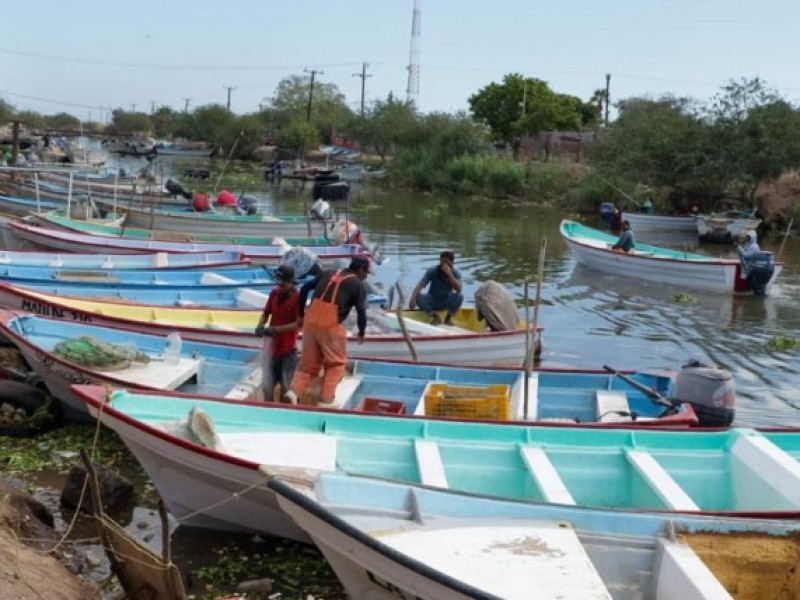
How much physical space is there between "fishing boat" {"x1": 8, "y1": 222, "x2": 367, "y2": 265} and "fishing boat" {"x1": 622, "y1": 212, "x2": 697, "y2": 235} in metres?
19.4

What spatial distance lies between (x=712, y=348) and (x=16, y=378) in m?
12.1

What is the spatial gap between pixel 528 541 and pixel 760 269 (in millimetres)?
18356

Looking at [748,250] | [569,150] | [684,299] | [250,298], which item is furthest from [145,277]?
[569,150]

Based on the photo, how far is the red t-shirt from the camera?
9001mm

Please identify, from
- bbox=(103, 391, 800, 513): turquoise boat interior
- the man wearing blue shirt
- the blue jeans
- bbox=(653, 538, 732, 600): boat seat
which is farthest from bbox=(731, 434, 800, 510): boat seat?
the blue jeans

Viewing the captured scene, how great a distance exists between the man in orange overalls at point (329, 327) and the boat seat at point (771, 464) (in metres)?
3.59

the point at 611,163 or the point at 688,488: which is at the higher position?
the point at 611,163

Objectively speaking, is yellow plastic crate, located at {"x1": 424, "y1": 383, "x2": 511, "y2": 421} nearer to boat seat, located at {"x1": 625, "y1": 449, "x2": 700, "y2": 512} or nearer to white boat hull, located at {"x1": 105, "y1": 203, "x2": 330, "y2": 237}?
boat seat, located at {"x1": 625, "y1": 449, "x2": 700, "y2": 512}

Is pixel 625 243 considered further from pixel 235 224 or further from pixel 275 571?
pixel 275 571

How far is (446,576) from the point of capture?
470 cm

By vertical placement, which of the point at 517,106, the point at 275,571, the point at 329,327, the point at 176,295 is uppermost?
the point at 517,106

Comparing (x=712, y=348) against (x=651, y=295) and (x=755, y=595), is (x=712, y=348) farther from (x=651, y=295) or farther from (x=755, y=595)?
(x=755, y=595)

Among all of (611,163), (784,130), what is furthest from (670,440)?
(611,163)

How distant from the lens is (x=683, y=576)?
5160mm
